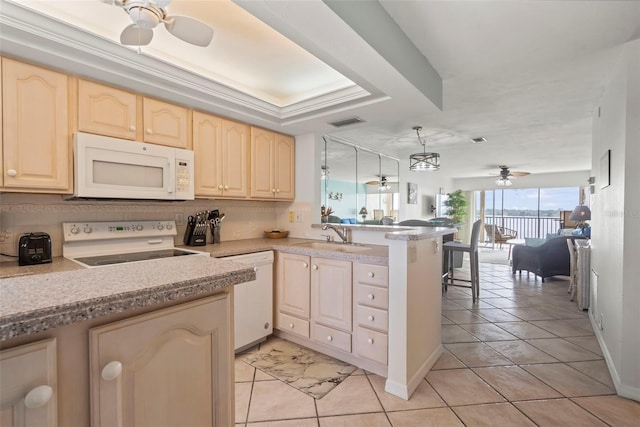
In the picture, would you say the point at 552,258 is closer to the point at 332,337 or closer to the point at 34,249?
the point at 332,337

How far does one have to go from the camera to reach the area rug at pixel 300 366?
220cm

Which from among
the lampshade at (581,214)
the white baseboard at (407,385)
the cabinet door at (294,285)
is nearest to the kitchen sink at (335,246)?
the cabinet door at (294,285)

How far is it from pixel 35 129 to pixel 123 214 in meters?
0.83

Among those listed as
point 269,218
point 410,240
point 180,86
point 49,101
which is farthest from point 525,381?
point 49,101

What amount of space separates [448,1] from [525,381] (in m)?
2.54

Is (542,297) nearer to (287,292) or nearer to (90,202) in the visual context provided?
(287,292)

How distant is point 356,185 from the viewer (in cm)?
500

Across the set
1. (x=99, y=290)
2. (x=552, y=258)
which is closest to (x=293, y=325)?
(x=99, y=290)

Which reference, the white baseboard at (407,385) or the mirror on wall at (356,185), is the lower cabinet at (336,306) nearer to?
the white baseboard at (407,385)

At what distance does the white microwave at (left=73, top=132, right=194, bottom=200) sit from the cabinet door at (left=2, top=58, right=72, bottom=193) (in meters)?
0.09

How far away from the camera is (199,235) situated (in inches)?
110

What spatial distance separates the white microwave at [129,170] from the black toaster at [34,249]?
1.12ft

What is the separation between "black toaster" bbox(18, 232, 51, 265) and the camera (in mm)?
1875

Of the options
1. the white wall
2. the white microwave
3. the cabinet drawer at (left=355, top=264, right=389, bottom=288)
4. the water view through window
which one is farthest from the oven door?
the water view through window
